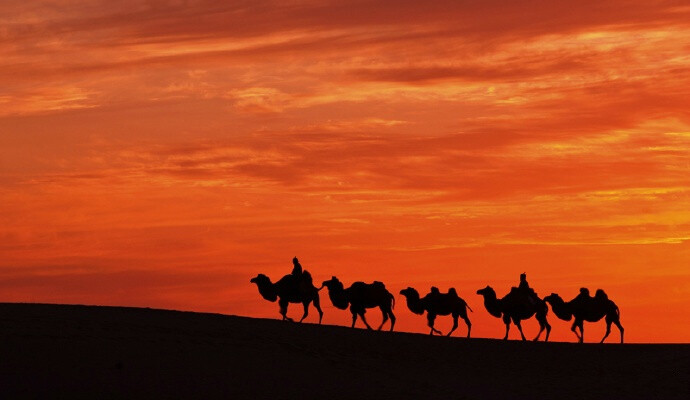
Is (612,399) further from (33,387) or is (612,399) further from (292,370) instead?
(33,387)

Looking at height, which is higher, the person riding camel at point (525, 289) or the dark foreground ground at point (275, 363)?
the person riding camel at point (525, 289)

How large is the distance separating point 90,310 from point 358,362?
7.26m

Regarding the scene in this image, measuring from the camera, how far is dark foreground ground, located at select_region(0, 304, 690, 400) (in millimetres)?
26797

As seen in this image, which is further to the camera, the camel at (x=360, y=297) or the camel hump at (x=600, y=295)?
the camel hump at (x=600, y=295)

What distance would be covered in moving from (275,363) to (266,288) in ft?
33.5

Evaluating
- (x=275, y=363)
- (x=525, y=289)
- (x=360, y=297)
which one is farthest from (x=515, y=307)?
(x=275, y=363)

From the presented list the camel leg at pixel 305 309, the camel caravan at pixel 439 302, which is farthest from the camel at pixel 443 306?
the camel leg at pixel 305 309

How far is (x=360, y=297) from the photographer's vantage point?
4000 centimetres

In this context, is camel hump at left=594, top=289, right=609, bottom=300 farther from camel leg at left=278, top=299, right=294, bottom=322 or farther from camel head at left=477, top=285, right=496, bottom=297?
camel leg at left=278, top=299, right=294, bottom=322

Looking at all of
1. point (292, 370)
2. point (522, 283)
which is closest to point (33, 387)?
point (292, 370)

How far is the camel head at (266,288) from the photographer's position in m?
39.9

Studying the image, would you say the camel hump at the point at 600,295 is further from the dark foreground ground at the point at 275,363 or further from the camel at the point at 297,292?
the camel at the point at 297,292

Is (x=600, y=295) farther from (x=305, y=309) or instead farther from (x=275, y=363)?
(x=275, y=363)

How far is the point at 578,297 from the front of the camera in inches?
1672
